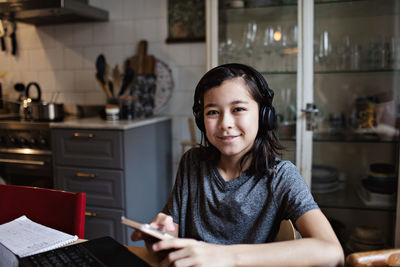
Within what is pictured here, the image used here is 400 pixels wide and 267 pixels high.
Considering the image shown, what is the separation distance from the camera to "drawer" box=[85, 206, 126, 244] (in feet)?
6.90

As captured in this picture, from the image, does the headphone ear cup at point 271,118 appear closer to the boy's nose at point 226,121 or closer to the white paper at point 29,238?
the boy's nose at point 226,121

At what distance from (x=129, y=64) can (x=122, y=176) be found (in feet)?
3.30

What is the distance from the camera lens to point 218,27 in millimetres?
2092

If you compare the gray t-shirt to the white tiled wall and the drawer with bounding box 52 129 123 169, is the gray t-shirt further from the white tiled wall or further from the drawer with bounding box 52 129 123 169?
the white tiled wall

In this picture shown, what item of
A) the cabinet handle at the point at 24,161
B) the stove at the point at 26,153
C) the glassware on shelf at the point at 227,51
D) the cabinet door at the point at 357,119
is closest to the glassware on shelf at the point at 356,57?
the cabinet door at the point at 357,119

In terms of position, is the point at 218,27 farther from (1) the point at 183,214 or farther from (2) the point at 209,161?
(1) the point at 183,214

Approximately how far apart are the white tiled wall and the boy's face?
1.64 metres

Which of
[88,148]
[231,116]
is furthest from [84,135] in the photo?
[231,116]

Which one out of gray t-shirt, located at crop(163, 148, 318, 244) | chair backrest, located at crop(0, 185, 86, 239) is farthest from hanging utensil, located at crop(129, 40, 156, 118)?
gray t-shirt, located at crop(163, 148, 318, 244)

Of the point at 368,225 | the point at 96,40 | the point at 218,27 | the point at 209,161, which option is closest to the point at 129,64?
the point at 96,40

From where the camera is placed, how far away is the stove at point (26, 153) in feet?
7.39

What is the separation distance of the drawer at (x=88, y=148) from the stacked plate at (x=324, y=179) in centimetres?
120

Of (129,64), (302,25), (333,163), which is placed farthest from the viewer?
(129,64)

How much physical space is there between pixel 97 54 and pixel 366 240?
91.7 inches
